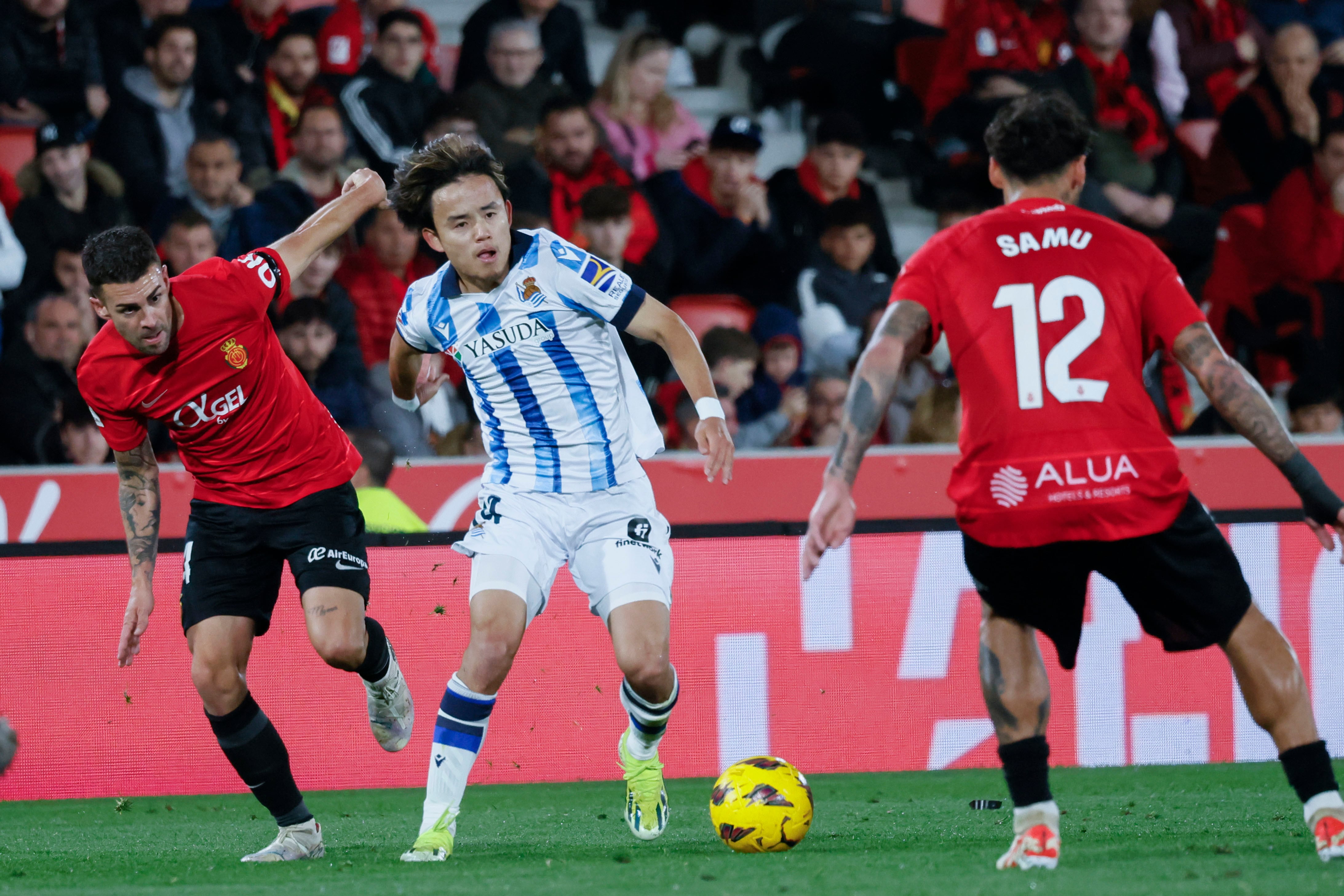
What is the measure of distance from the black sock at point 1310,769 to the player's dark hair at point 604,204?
6.03m

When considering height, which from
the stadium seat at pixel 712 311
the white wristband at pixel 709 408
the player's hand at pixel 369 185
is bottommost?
the stadium seat at pixel 712 311

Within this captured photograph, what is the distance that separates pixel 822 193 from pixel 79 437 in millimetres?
4717

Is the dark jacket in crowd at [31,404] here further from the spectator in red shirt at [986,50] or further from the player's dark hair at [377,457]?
the spectator in red shirt at [986,50]

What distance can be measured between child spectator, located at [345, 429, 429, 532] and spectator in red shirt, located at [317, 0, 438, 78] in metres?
2.72

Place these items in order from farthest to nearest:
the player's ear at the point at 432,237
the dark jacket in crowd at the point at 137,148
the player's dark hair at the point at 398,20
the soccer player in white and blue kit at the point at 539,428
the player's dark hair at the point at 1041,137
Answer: the player's dark hair at the point at 398,20, the dark jacket in crowd at the point at 137,148, the player's ear at the point at 432,237, the soccer player in white and blue kit at the point at 539,428, the player's dark hair at the point at 1041,137

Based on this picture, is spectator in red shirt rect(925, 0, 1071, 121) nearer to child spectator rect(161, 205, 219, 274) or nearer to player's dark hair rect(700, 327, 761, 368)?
player's dark hair rect(700, 327, 761, 368)

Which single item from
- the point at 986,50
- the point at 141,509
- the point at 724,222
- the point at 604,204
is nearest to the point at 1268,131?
the point at 986,50

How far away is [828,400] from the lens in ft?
29.1

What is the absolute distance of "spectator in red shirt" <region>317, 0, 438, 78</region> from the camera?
377 inches

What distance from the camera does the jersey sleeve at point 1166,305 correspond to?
3602mm

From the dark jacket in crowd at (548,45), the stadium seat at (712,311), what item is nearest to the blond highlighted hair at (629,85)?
the dark jacket in crowd at (548,45)

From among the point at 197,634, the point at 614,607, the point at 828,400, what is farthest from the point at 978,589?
the point at 828,400

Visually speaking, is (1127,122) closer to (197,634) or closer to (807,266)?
(807,266)

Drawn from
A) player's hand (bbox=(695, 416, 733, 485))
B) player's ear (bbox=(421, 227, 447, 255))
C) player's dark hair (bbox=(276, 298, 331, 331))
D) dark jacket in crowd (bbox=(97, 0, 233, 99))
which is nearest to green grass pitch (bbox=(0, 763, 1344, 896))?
player's hand (bbox=(695, 416, 733, 485))
